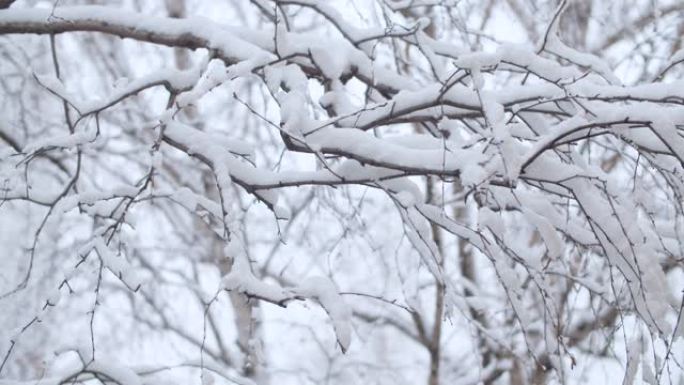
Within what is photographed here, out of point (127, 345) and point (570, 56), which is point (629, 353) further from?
point (127, 345)

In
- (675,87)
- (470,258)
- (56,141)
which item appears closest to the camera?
(675,87)

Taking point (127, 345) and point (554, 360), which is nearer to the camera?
point (554, 360)

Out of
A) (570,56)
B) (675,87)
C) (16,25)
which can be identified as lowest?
(675,87)

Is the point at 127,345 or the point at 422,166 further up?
the point at 127,345

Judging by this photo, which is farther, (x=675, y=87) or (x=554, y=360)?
(x=554, y=360)

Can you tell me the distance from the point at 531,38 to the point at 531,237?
4.95 ft

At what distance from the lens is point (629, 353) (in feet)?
7.77

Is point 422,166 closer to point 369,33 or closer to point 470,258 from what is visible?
point 369,33

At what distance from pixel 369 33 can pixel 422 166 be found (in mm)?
1168

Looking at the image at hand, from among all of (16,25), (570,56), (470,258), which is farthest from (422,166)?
(470,258)

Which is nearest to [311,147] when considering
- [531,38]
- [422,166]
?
[422,166]

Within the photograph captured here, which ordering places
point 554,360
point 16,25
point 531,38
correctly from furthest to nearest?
point 531,38 → point 16,25 → point 554,360

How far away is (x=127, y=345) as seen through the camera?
791cm

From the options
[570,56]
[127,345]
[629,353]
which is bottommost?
[629,353]
